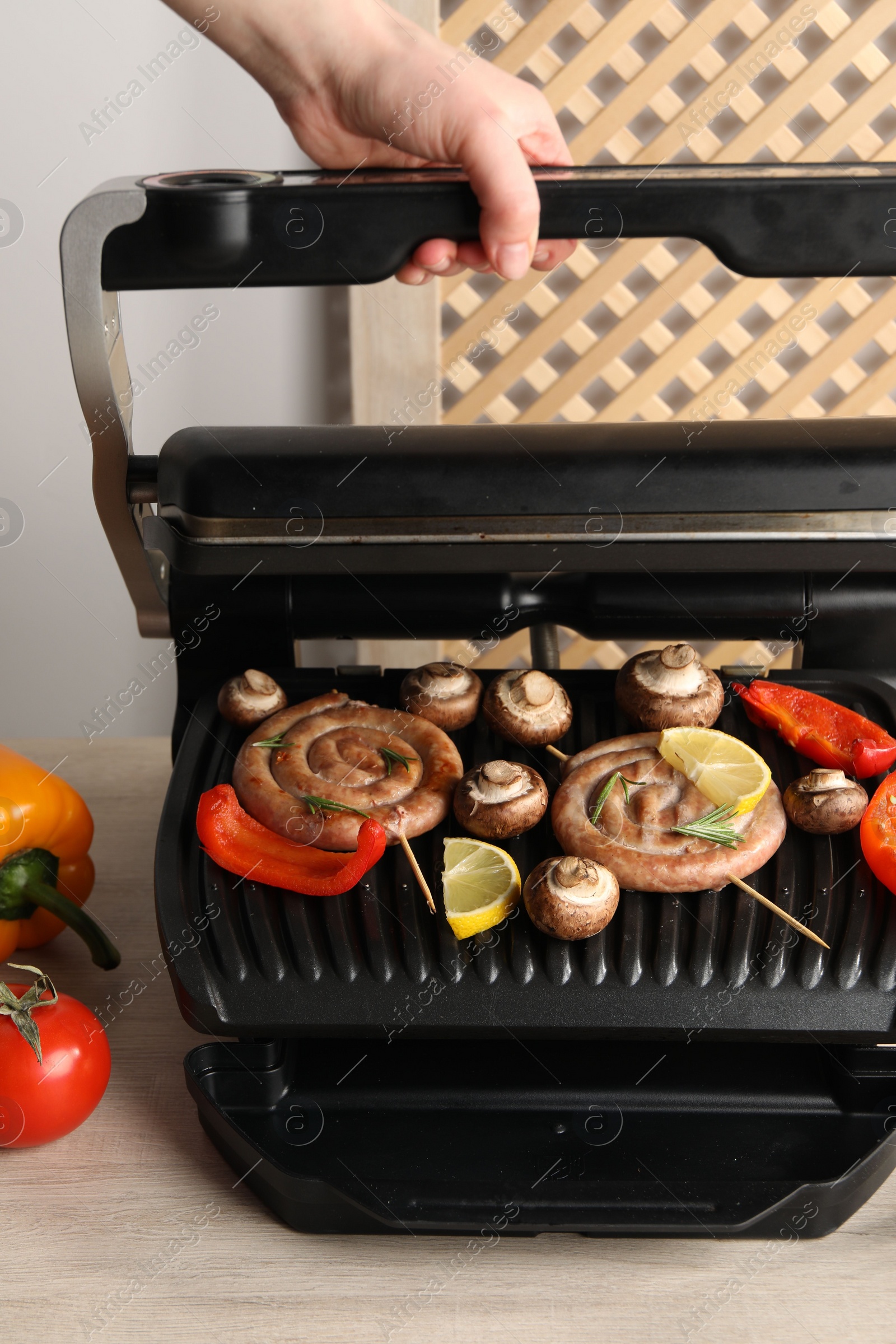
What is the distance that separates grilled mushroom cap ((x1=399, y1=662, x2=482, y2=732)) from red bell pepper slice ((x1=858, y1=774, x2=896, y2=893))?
32 cm

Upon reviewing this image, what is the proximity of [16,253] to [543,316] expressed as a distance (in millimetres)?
1069

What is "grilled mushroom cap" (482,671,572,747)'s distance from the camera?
2.93ft

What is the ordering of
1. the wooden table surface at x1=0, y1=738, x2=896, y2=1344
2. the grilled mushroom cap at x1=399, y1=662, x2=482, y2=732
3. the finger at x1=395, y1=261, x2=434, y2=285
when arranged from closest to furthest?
the wooden table surface at x1=0, y1=738, x2=896, y2=1344 < the grilled mushroom cap at x1=399, y1=662, x2=482, y2=732 < the finger at x1=395, y1=261, x2=434, y2=285

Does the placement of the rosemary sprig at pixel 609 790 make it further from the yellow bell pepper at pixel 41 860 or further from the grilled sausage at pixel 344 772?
the yellow bell pepper at pixel 41 860

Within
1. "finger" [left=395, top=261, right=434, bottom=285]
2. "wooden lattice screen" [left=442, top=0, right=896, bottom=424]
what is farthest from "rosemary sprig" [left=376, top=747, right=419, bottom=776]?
"wooden lattice screen" [left=442, top=0, right=896, bottom=424]

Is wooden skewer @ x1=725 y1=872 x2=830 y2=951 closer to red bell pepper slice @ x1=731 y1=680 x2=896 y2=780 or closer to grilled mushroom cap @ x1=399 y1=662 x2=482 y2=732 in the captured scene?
red bell pepper slice @ x1=731 y1=680 x2=896 y2=780

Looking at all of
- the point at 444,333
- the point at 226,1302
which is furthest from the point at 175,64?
the point at 226,1302

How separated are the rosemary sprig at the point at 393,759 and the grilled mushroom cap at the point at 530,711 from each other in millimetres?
78

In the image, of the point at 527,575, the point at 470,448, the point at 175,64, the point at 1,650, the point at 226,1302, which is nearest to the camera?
the point at 226,1302

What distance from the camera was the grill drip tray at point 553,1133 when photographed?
74 centimetres

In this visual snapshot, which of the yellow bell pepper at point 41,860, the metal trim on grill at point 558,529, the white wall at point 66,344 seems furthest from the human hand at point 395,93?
the white wall at point 66,344

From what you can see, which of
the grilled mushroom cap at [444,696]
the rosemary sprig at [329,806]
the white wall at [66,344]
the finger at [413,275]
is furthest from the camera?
the white wall at [66,344]

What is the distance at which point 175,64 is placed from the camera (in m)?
1.93

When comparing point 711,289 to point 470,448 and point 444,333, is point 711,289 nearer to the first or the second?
point 444,333
